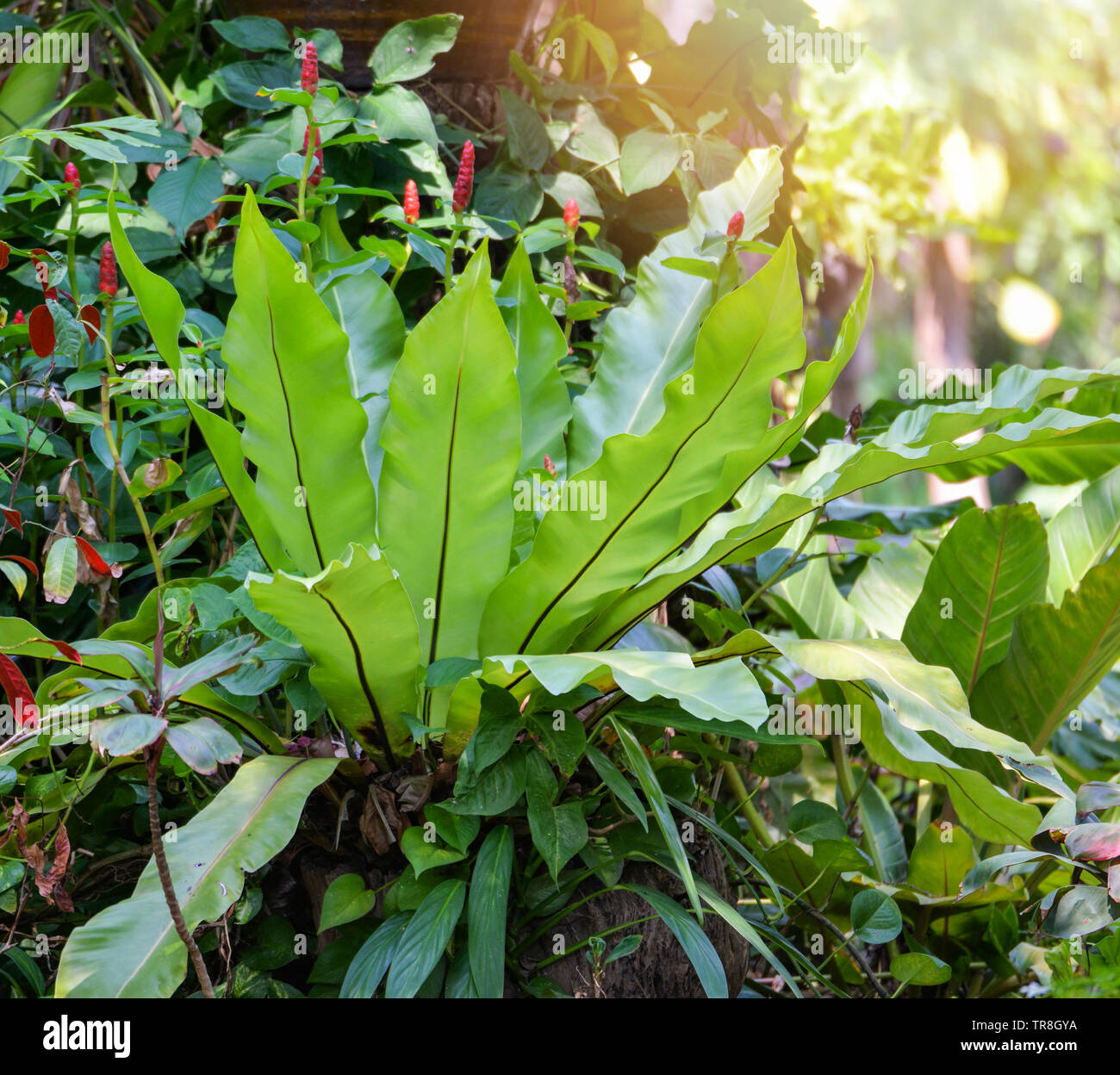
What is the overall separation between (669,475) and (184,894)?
22.5 inches

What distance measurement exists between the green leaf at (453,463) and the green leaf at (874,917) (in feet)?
1.71

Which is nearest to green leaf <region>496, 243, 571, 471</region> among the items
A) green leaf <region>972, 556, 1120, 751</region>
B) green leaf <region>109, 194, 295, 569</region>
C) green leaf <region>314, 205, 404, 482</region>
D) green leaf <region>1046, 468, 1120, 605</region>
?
green leaf <region>314, 205, 404, 482</region>

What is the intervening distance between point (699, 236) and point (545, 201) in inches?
23.5

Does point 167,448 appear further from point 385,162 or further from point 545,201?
point 545,201

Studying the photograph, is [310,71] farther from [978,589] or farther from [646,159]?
[978,589]

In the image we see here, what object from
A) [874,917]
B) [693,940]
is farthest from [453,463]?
[874,917]

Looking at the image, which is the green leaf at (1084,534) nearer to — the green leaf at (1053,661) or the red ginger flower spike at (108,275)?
the green leaf at (1053,661)

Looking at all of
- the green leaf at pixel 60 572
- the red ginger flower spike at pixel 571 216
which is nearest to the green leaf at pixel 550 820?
the green leaf at pixel 60 572

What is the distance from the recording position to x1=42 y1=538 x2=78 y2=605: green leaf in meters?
0.97

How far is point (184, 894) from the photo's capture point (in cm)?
77

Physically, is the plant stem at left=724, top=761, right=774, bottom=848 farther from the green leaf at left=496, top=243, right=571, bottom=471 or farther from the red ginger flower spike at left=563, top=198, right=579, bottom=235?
the red ginger flower spike at left=563, top=198, right=579, bottom=235

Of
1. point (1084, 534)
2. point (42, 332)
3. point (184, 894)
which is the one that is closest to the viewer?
point (184, 894)

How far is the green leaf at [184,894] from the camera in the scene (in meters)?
0.73

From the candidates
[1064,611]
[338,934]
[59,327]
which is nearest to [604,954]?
[338,934]
